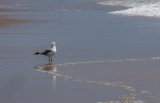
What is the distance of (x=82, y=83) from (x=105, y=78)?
798 mm

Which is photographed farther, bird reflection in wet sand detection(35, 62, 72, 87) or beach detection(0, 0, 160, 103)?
bird reflection in wet sand detection(35, 62, 72, 87)

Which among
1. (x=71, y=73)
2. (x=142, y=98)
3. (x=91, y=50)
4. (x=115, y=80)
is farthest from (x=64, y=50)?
(x=142, y=98)

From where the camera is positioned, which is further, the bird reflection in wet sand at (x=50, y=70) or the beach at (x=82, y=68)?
the bird reflection in wet sand at (x=50, y=70)

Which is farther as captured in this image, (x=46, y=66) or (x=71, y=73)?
(x=46, y=66)

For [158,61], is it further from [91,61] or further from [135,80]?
[135,80]

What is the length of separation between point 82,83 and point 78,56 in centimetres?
440

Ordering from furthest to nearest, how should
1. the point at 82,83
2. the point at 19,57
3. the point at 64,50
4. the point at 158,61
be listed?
the point at 64,50 < the point at 19,57 < the point at 158,61 < the point at 82,83

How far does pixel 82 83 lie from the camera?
10727 millimetres

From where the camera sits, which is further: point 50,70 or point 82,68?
point 82,68

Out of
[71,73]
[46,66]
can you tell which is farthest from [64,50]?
[71,73]

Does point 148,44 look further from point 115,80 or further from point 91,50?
point 115,80

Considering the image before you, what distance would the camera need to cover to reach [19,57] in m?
14.8

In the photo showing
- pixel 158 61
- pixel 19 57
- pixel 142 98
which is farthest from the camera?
pixel 19 57

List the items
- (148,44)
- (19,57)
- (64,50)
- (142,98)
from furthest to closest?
(148,44) → (64,50) → (19,57) → (142,98)
